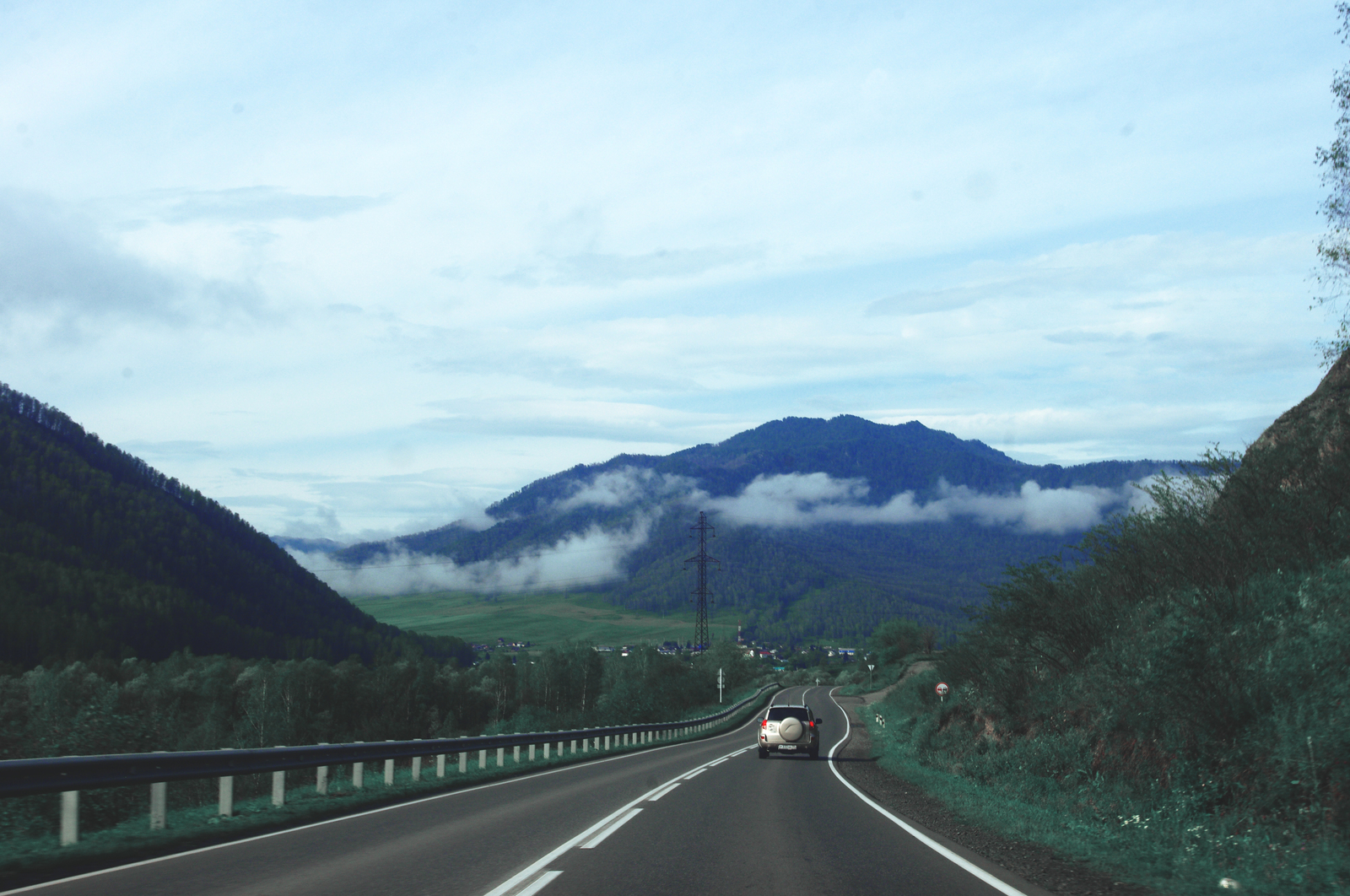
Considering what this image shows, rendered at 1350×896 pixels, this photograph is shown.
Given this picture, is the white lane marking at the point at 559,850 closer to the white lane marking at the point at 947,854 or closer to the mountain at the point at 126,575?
the white lane marking at the point at 947,854

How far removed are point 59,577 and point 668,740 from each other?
13429 cm

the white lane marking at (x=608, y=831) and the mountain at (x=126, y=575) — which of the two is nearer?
the white lane marking at (x=608, y=831)

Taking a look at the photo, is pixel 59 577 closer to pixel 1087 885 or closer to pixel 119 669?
pixel 119 669

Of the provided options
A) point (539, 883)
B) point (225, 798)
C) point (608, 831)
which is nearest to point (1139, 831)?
point (608, 831)

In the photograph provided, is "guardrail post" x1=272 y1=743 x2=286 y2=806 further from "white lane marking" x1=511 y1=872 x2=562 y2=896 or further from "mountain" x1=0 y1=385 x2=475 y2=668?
"mountain" x1=0 y1=385 x2=475 y2=668

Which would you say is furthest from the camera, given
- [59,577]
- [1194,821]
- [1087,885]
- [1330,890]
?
[59,577]

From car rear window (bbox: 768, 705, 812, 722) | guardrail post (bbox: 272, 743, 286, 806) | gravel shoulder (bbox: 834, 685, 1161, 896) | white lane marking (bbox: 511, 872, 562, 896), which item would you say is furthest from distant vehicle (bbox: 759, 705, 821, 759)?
white lane marking (bbox: 511, 872, 562, 896)

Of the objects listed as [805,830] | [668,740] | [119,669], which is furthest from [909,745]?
[119,669]

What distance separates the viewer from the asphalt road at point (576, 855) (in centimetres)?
786

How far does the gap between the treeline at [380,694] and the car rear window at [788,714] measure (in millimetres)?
21269

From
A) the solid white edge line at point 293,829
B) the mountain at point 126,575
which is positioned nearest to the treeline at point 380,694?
the mountain at point 126,575

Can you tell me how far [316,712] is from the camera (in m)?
97.7

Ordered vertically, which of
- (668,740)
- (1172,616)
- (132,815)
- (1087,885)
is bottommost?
(668,740)

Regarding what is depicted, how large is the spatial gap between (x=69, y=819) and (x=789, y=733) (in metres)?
22.8
